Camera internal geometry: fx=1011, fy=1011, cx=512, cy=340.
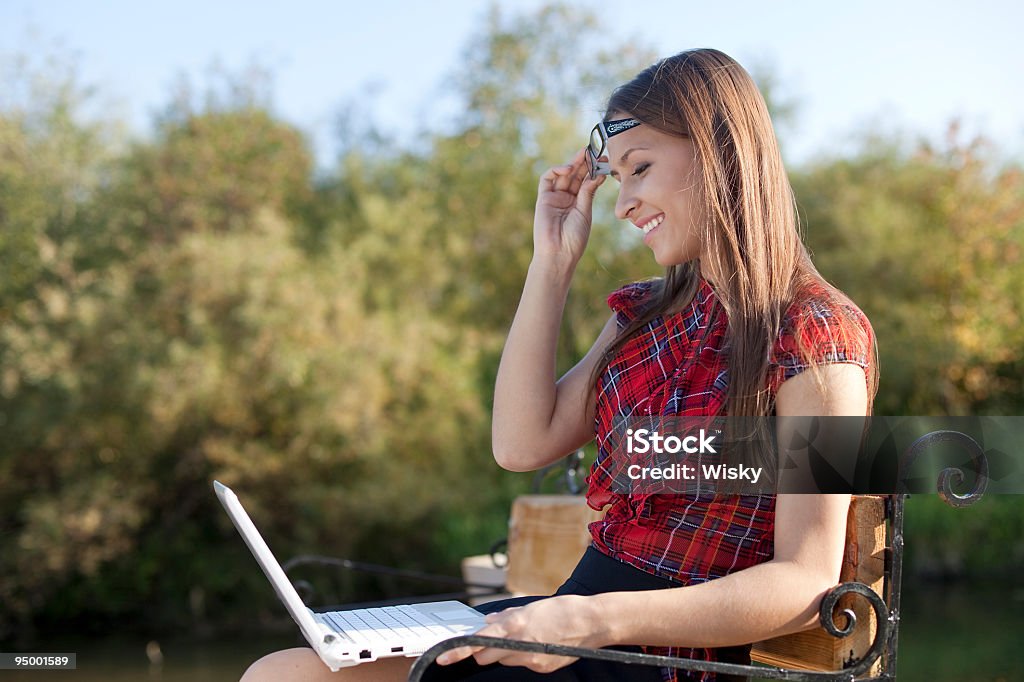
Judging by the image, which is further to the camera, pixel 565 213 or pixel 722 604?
pixel 565 213

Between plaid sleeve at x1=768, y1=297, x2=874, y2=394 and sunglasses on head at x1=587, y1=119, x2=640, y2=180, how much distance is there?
0.45 metres

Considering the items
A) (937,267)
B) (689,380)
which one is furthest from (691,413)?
(937,267)

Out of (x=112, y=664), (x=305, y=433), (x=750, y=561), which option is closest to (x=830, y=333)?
(x=750, y=561)

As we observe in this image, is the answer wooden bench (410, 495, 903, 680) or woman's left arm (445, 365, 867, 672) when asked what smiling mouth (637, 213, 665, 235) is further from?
wooden bench (410, 495, 903, 680)

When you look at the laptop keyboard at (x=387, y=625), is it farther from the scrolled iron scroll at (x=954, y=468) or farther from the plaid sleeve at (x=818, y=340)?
the scrolled iron scroll at (x=954, y=468)

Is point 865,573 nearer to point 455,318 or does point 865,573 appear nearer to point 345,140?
point 455,318

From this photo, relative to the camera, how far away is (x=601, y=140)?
1875 mm

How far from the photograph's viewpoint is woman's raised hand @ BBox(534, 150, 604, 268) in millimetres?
2000

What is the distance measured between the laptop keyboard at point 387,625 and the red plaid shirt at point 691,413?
326 millimetres

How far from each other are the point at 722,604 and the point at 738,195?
66 cm

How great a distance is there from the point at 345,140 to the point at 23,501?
4.34 metres

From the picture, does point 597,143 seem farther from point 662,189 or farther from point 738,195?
point 738,195

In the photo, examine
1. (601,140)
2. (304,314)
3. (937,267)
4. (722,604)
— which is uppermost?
(937,267)

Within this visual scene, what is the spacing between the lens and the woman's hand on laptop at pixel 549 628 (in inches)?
57.0
